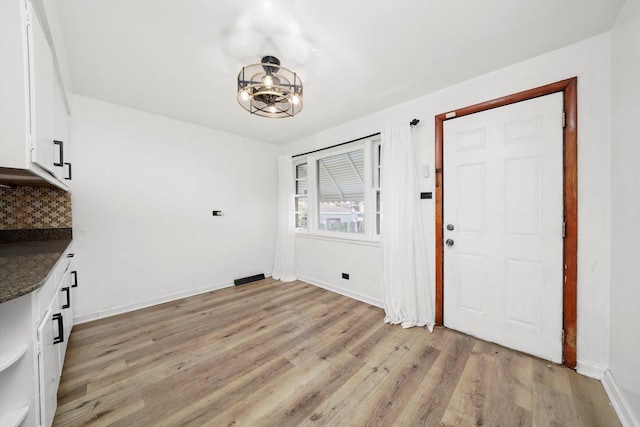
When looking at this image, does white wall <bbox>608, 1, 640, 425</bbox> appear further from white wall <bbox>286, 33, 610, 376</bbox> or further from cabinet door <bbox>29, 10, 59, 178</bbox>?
cabinet door <bbox>29, 10, 59, 178</bbox>

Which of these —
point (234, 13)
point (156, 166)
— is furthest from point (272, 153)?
point (234, 13)

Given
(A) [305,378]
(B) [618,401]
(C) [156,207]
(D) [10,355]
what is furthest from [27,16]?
(B) [618,401]

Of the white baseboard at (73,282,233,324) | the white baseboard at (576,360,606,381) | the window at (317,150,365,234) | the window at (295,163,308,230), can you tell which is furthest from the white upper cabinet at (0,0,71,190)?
the white baseboard at (576,360,606,381)

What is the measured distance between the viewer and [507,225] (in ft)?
6.98

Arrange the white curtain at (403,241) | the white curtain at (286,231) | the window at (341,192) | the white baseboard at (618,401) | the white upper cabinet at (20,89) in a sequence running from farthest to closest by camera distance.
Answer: the white curtain at (286,231) < the window at (341,192) < the white curtain at (403,241) < the white baseboard at (618,401) < the white upper cabinet at (20,89)

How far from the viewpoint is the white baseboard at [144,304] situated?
2.66m

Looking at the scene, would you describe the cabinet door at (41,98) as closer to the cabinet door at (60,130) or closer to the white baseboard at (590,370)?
the cabinet door at (60,130)

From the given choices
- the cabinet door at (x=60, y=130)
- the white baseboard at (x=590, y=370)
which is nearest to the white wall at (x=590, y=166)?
the white baseboard at (x=590, y=370)

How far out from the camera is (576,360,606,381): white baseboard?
67.4 inches

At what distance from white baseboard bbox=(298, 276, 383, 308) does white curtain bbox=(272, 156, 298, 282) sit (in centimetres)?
31

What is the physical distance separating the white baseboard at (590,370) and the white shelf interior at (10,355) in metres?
3.38

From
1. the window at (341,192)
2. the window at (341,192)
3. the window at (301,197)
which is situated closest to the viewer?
the window at (341,192)

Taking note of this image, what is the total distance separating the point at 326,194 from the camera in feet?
13.3

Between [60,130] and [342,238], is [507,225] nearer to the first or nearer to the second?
[342,238]
